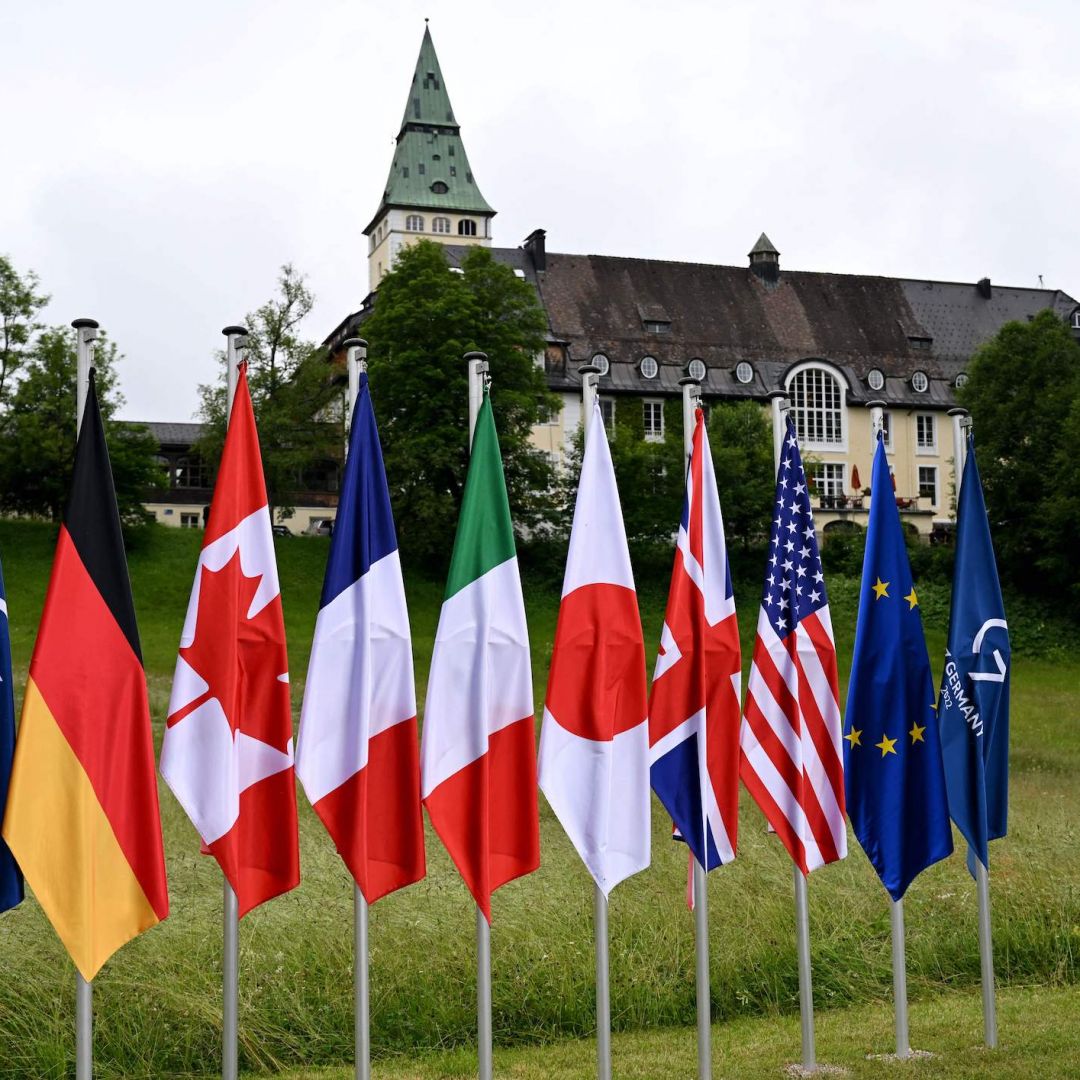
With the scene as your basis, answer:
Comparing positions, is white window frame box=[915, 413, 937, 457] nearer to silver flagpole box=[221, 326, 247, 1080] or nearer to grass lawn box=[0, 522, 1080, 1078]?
grass lawn box=[0, 522, 1080, 1078]

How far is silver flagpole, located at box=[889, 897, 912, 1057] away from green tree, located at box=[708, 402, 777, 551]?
42.9 m

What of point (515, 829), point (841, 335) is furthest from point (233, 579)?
point (841, 335)

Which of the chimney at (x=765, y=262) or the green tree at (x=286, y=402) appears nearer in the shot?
the green tree at (x=286, y=402)

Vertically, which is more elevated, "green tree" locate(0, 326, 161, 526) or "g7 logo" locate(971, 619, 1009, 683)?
"green tree" locate(0, 326, 161, 526)

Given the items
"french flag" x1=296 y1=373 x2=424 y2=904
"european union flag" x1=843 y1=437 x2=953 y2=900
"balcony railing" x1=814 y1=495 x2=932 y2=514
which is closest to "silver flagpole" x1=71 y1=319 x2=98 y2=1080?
"french flag" x1=296 y1=373 x2=424 y2=904

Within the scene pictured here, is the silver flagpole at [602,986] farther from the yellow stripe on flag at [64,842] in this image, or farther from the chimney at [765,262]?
the chimney at [765,262]

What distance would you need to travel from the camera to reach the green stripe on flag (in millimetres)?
9578

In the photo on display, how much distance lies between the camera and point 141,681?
8.68 metres

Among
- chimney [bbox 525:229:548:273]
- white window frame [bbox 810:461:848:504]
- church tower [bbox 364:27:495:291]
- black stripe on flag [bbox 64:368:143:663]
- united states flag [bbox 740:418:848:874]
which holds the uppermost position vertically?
church tower [bbox 364:27:495:291]

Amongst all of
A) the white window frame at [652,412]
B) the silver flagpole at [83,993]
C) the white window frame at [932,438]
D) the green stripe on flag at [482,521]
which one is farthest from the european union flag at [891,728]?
the white window frame at [932,438]

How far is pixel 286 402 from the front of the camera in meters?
60.1

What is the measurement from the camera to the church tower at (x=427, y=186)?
301ft

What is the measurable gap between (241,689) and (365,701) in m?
0.73

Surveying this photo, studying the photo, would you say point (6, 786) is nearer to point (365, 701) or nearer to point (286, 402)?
point (365, 701)
